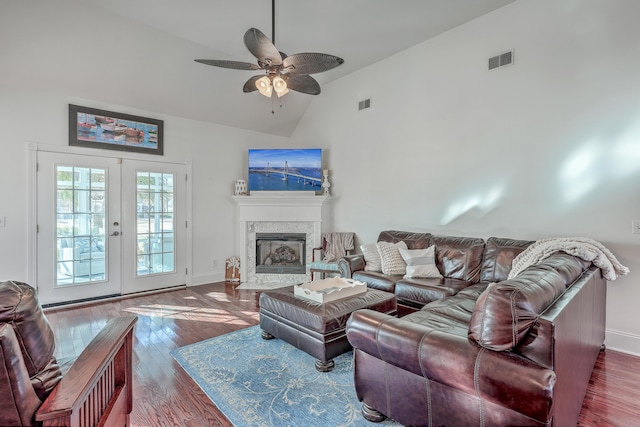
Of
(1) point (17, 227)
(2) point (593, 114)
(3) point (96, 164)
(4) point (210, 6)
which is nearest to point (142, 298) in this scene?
(1) point (17, 227)

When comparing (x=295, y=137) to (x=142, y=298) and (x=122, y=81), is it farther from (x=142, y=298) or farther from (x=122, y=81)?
(x=142, y=298)

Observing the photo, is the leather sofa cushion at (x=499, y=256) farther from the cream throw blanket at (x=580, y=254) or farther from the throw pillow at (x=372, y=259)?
the throw pillow at (x=372, y=259)

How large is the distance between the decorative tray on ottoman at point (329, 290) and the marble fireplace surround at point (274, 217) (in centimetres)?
229

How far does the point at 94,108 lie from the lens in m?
4.15

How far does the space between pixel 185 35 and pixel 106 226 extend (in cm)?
281

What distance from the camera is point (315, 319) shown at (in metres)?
2.38

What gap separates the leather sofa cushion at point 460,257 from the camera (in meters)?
3.36

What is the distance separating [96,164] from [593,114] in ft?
19.2

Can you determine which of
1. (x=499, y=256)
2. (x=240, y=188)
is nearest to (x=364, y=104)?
(x=240, y=188)

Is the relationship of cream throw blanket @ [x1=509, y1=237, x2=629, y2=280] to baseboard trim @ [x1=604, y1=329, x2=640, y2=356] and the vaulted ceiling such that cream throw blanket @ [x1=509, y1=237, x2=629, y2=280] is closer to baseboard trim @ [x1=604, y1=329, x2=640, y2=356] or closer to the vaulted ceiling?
baseboard trim @ [x1=604, y1=329, x2=640, y2=356]

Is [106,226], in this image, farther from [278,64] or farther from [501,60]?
[501,60]

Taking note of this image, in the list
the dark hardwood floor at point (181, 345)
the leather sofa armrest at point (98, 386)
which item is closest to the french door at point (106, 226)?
the dark hardwood floor at point (181, 345)

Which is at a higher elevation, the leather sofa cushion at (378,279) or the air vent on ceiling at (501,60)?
the air vent on ceiling at (501,60)

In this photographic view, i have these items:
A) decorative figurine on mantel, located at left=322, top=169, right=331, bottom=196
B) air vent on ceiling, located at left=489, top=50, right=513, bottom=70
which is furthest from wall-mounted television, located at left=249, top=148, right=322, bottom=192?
air vent on ceiling, located at left=489, top=50, right=513, bottom=70
